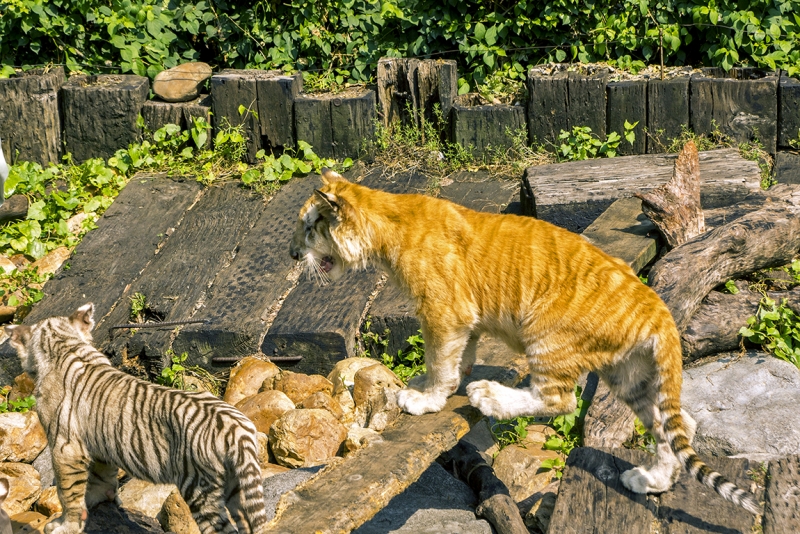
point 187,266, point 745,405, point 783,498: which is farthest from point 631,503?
point 187,266

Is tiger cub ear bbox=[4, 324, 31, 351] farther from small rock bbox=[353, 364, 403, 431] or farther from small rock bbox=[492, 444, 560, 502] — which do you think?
small rock bbox=[492, 444, 560, 502]

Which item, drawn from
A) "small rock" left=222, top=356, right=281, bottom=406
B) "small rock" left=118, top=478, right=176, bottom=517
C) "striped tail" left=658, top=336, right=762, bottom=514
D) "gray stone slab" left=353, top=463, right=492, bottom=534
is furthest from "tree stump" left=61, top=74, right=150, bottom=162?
"striped tail" left=658, top=336, right=762, bottom=514

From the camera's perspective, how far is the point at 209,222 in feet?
27.3

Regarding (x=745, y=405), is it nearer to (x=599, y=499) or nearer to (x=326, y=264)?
(x=599, y=499)

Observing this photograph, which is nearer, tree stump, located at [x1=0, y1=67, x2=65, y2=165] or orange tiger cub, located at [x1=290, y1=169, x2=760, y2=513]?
orange tiger cub, located at [x1=290, y1=169, x2=760, y2=513]

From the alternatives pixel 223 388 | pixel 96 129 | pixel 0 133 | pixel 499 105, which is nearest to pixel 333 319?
pixel 223 388

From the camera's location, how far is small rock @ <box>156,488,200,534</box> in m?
5.32

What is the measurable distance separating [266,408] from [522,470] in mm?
1653

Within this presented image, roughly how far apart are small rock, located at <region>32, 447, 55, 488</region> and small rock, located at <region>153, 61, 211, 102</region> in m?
3.93

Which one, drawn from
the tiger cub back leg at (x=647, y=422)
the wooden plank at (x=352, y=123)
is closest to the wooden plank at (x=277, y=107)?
the wooden plank at (x=352, y=123)

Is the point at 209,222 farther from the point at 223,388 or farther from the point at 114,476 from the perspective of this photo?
the point at 114,476

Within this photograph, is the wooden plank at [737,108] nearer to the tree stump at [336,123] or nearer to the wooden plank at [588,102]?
the wooden plank at [588,102]

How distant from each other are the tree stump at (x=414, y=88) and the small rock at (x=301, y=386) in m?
3.29

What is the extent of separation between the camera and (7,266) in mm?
8156
